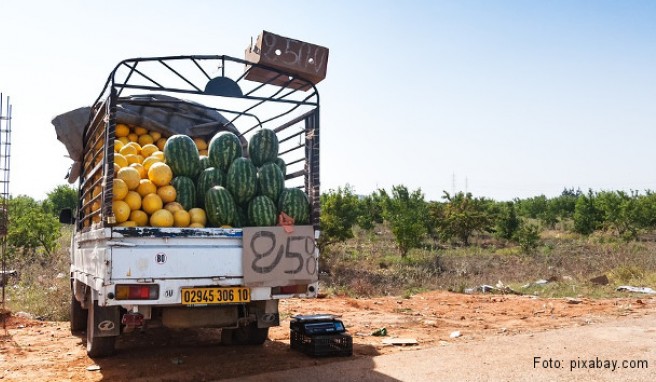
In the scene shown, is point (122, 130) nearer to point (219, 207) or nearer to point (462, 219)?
point (219, 207)

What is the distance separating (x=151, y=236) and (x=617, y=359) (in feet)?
17.3

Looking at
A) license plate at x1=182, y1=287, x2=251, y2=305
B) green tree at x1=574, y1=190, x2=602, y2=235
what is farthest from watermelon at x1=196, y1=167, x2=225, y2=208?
green tree at x1=574, y1=190, x2=602, y2=235

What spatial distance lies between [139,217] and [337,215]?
20.6 metres

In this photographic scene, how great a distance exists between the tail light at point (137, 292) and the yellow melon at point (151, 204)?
2.76 feet

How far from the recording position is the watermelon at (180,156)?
611 centimetres

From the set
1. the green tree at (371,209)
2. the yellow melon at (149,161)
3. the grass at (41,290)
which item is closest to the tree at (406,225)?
the green tree at (371,209)

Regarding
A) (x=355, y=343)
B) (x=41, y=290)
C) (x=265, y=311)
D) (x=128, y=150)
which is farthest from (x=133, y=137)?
(x=41, y=290)

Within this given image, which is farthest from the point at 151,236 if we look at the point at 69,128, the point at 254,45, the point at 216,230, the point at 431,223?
the point at 431,223

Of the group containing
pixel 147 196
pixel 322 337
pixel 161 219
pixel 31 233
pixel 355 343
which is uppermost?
pixel 147 196

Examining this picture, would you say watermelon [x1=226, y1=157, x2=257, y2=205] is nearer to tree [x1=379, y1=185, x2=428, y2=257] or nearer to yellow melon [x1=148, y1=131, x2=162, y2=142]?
yellow melon [x1=148, y1=131, x2=162, y2=142]

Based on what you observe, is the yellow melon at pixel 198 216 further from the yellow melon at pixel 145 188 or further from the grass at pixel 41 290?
the grass at pixel 41 290

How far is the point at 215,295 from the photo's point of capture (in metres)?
5.46

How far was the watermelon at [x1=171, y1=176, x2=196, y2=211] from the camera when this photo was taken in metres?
5.95

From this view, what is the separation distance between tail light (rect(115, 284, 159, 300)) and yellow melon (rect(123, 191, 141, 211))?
0.87 metres
